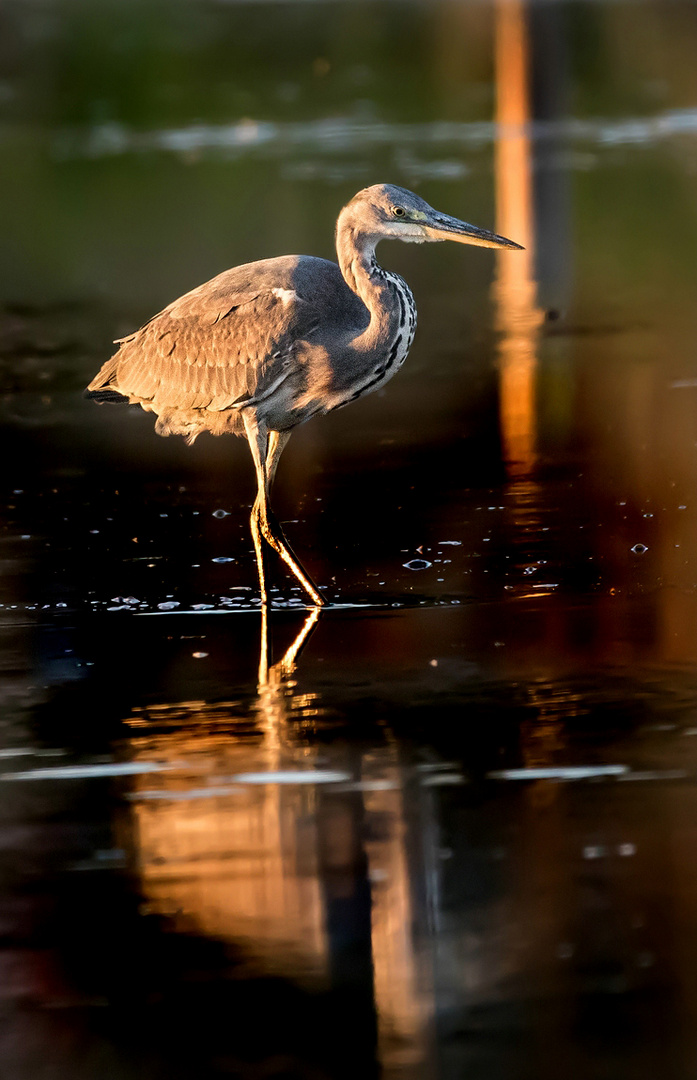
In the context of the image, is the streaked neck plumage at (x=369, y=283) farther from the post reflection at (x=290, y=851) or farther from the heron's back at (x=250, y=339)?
the post reflection at (x=290, y=851)

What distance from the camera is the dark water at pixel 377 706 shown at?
14.7ft

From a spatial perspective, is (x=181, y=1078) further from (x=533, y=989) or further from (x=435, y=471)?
(x=435, y=471)

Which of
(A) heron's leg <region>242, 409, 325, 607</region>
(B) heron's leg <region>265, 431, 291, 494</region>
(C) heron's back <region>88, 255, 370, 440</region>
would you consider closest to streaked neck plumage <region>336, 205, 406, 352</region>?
(C) heron's back <region>88, 255, 370, 440</region>

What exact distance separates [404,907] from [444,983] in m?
0.45

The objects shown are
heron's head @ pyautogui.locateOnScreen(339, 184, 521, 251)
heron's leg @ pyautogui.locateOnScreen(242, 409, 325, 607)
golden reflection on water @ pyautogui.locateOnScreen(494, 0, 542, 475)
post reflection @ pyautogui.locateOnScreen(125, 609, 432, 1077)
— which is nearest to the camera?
post reflection @ pyautogui.locateOnScreen(125, 609, 432, 1077)

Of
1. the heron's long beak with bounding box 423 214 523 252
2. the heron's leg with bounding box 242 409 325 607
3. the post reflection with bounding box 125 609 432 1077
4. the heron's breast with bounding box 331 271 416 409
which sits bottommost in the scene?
the post reflection with bounding box 125 609 432 1077

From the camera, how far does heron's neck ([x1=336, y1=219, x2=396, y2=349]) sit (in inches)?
322

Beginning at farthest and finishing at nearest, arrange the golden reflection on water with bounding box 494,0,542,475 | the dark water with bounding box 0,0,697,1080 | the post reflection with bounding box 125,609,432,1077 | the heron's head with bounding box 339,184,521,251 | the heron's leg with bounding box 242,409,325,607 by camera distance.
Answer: the golden reflection on water with bounding box 494,0,542,475
the heron's head with bounding box 339,184,521,251
the heron's leg with bounding box 242,409,325,607
the post reflection with bounding box 125,609,432,1077
the dark water with bounding box 0,0,697,1080

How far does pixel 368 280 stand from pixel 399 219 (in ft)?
1.15

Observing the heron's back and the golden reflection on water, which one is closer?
the heron's back

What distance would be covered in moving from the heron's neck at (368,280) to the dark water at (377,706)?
108 cm

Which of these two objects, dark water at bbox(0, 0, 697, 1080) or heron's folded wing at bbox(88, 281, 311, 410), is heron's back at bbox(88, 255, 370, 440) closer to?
heron's folded wing at bbox(88, 281, 311, 410)

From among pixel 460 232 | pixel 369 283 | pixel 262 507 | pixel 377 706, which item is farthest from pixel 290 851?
pixel 460 232

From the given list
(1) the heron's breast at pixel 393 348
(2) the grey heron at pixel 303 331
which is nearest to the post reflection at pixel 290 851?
(2) the grey heron at pixel 303 331
